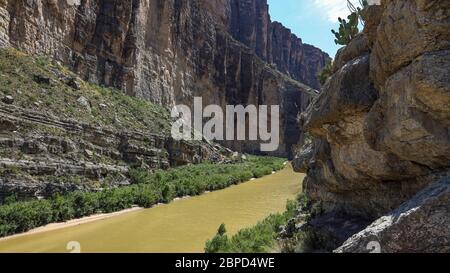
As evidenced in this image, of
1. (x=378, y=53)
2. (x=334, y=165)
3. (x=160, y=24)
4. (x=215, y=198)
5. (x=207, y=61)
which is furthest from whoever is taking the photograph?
(x=207, y=61)

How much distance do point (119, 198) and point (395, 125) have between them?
71.5 feet

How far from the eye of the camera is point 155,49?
5797cm

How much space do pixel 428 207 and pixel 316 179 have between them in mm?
10534

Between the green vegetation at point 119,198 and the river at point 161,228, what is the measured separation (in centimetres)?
81

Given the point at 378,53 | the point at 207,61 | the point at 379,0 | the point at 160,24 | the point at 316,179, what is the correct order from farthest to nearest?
the point at 207,61, the point at 160,24, the point at 316,179, the point at 379,0, the point at 378,53

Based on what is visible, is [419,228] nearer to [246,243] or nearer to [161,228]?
[246,243]

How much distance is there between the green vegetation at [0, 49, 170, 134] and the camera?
2927 centimetres

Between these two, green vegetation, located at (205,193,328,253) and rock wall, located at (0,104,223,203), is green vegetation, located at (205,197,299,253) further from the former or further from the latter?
rock wall, located at (0,104,223,203)

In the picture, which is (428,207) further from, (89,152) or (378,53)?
(89,152)

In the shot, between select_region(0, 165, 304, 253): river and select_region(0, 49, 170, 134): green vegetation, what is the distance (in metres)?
11.4

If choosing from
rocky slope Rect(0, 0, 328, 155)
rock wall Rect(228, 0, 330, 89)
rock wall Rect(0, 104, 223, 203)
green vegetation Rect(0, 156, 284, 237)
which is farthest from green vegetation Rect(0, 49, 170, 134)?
rock wall Rect(228, 0, 330, 89)

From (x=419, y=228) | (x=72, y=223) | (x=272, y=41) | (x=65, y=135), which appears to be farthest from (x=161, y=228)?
(x=272, y=41)

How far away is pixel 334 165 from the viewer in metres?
13.4
